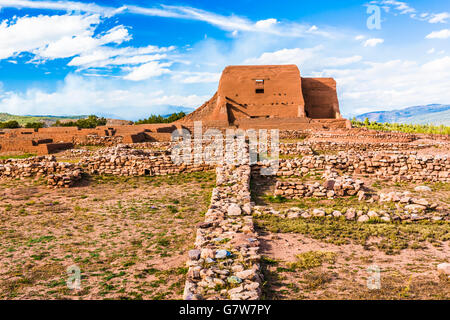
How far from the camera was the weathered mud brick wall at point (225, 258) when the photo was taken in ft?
11.9

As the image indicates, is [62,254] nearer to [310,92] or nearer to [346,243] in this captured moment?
[346,243]

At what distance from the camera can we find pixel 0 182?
11.2 m

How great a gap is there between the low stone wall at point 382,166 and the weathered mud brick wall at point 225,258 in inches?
212

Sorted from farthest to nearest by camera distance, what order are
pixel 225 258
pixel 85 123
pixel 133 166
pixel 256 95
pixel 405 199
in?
pixel 85 123 < pixel 256 95 < pixel 133 166 < pixel 405 199 < pixel 225 258

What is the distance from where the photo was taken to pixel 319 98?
42.5m

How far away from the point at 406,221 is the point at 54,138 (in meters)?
28.7

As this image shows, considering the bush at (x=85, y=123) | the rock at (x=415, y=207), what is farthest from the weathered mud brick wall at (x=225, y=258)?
the bush at (x=85, y=123)

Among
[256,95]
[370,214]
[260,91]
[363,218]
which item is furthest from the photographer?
[260,91]

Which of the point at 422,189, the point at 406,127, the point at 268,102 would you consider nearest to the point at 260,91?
the point at 268,102

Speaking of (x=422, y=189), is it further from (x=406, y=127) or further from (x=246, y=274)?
(x=406, y=127)

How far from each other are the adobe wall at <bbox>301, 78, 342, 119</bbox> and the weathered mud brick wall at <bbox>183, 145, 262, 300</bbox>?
3783 centimetres

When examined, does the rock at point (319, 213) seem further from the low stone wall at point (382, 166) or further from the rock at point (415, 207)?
the low stone wall at point (382, 166)

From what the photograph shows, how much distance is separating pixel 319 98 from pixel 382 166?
108ft
